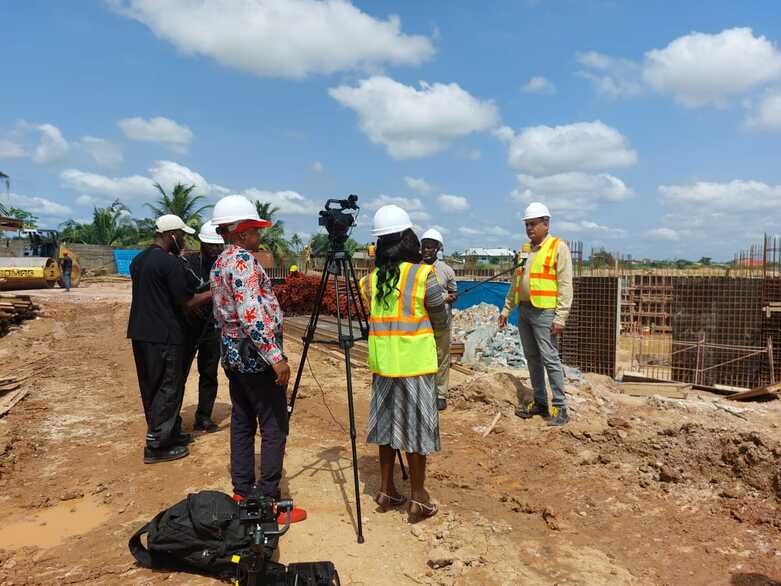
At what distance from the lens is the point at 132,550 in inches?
106

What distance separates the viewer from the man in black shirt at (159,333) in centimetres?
412

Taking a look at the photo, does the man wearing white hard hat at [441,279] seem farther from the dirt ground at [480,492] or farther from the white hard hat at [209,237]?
the white hard hat at [209,237]

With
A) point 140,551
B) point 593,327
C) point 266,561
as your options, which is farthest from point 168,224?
point 593,327

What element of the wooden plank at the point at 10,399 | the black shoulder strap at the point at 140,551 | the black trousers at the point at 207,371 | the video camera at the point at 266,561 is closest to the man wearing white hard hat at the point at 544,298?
the black trousers at the point at 207,371

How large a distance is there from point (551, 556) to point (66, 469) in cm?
366

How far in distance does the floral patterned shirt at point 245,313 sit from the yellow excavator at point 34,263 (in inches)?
752

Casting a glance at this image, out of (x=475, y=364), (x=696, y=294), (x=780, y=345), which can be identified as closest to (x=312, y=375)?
(x=475, y=364)

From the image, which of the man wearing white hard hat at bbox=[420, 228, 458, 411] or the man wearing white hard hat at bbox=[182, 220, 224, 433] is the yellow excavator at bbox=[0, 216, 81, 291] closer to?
the man wearing white hard hat at bbox=[182, 220, 224, 433]

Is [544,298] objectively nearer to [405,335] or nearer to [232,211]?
[405,335]

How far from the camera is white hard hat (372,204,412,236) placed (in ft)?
10.2

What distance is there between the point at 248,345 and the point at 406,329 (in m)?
0.91

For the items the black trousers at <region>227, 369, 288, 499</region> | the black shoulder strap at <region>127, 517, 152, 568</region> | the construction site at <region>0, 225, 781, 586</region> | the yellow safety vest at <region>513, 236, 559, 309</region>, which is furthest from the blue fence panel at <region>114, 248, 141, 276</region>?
the black shoulder strap at <region>127, 517, 152, 568</region>

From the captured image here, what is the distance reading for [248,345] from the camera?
302cm

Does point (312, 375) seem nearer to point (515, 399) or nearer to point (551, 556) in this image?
point (515, 399)
